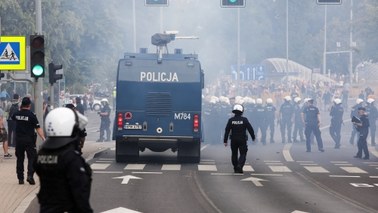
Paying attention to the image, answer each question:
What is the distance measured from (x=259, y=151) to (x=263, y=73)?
1395 inches

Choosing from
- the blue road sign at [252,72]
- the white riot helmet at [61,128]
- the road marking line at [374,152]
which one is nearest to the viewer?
the white riot helmet at [61,128]

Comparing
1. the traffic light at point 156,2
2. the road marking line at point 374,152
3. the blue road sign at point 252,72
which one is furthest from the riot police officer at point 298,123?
the blue road sign at point 252,72

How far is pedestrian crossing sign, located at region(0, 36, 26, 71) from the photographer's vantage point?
79.5ft

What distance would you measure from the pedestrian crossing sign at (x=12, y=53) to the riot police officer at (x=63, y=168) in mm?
16364

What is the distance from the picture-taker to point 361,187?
20.8 meters

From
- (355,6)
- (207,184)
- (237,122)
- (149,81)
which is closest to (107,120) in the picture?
(149,81)

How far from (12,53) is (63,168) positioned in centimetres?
1684

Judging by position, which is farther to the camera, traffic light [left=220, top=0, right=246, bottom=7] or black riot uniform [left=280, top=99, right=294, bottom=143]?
black riot uniform [left=280, top=99, right=294, bottom=143]

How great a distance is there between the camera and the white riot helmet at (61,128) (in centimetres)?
808

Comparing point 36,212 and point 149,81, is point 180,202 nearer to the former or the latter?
point 36,212

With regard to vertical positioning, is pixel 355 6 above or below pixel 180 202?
above

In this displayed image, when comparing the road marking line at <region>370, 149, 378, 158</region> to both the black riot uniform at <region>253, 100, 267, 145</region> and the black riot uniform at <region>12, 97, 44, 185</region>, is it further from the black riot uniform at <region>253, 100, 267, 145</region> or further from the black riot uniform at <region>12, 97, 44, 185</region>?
the black riot uniform at <region>12, 97, 44, 185</region>

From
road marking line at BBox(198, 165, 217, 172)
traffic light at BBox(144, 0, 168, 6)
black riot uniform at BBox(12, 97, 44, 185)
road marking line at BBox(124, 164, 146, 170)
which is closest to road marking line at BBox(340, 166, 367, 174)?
road marking line at BBox(198, 165, 217, 172)

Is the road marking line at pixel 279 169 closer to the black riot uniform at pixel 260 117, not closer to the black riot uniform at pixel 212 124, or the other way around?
the black riot uniform at pixel 212 124
